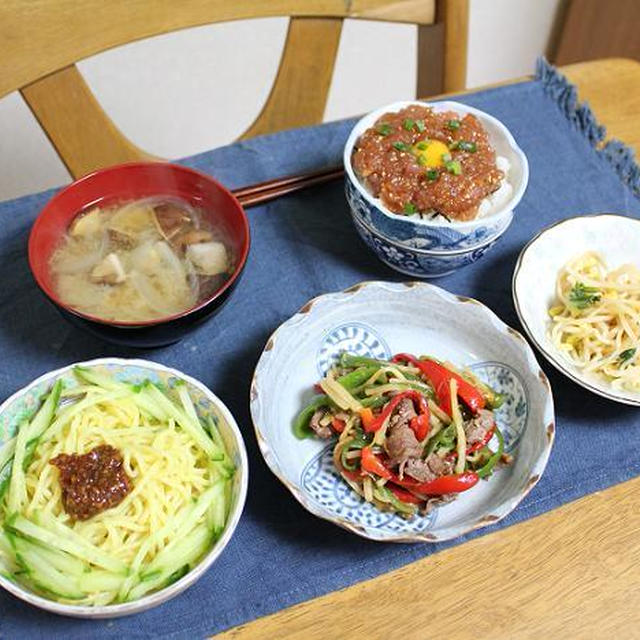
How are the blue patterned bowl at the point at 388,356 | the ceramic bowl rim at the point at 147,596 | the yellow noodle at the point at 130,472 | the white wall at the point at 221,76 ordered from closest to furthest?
the ceramic bowl rim at the point at 147,596, the yellow noodle at the point at 130,472, the blue patterned bowl at the point at 388,356, the white wall at the point at 221,76

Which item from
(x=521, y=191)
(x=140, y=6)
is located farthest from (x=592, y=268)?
(x=140, y=6)

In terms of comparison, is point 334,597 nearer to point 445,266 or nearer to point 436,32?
point 445,266

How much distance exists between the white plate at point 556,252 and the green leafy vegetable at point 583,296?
54mm

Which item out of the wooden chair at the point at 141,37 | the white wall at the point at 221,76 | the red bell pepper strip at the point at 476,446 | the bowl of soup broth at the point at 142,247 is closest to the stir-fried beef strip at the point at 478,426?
the red bell pepper strip at the point at 476,446

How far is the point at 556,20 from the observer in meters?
3.62

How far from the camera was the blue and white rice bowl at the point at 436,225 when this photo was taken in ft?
4.82

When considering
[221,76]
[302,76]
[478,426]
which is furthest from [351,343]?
[221,76]

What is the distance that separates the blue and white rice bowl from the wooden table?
0.52 metres

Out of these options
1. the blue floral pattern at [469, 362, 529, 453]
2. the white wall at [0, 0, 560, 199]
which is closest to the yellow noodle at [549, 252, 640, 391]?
the blue floral pattern at [469, 362, 529, 453]

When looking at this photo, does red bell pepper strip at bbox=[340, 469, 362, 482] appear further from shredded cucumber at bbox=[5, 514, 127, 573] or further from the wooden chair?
the wooden chair

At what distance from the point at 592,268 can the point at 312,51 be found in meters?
0.90

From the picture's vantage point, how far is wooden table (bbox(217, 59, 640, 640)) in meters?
1.19

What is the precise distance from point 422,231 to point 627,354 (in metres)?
0.46

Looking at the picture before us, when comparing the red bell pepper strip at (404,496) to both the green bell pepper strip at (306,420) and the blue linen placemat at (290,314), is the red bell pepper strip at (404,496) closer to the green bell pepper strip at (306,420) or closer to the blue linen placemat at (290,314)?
the blue linen placemat at (290,314)
